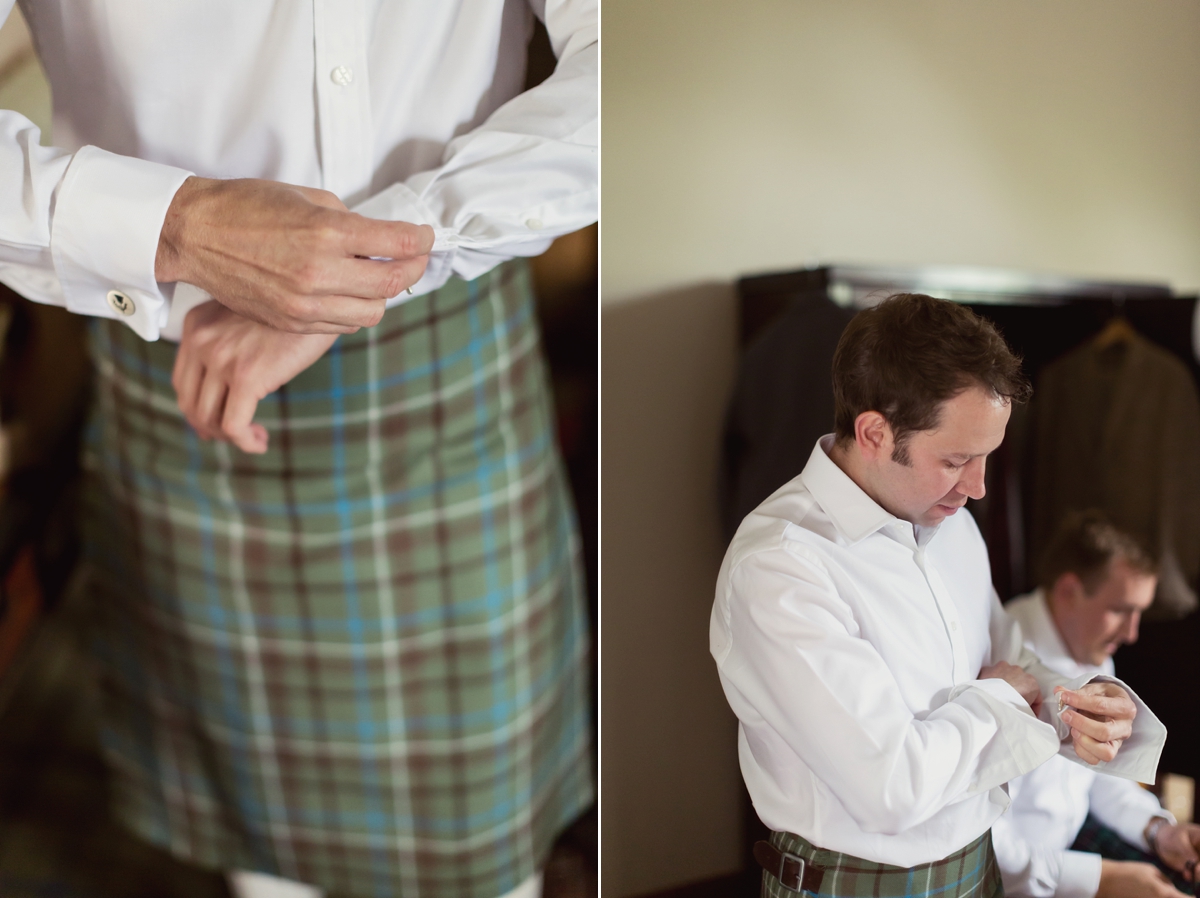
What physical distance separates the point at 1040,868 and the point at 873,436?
36 cm

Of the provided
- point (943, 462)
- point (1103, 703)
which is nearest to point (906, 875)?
point (1103, 703)

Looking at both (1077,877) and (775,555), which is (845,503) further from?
(1077,877)

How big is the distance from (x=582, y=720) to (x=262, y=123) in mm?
556

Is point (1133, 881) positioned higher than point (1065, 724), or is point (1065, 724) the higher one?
point (1065, 724)

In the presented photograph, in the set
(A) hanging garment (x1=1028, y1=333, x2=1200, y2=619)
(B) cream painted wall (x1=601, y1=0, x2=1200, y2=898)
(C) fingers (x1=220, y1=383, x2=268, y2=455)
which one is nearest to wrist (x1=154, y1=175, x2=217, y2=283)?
(C) fingers (x1=220, y1=383, x2=268, y2=455)

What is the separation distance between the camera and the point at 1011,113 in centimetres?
65

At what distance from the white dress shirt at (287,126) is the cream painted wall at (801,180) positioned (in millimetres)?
66

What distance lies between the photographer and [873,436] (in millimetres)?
578

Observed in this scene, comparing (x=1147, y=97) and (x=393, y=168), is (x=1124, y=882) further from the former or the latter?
(x=393, y=168)

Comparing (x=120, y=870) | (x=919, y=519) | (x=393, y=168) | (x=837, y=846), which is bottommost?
(x=120, y=870)

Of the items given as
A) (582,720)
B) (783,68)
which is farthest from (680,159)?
(582,720)

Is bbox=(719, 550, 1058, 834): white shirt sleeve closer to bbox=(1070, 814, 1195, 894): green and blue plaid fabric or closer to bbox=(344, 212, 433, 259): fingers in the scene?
bbox=(1070, 814, 1195, 894): green and blue plaid fabric

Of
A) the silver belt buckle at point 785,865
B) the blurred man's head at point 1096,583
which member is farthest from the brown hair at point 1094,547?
the silver belt buckle at point 785,865

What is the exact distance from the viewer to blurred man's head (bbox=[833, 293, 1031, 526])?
1.86 ft
